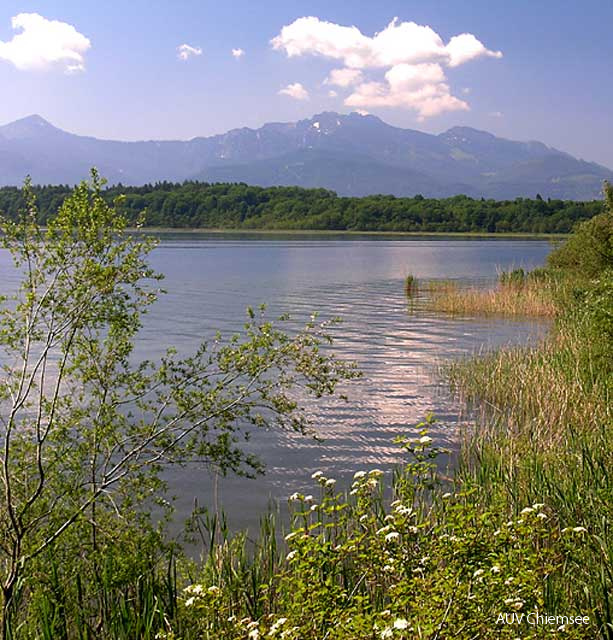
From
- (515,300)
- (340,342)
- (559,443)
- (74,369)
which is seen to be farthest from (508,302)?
(74,369)

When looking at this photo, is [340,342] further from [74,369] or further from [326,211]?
[326,211]

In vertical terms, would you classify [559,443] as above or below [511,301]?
below

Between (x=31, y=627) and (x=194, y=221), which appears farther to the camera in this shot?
(x=194, y=221)

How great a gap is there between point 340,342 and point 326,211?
491 feet

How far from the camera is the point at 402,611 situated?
201 inches

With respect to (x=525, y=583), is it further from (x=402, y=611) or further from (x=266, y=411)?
(x=266, y=411)

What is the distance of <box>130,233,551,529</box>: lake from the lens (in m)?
12.5

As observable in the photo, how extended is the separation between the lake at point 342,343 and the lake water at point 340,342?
35mm

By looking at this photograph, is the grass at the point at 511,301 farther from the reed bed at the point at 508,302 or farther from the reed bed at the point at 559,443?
the reed bed at the point at 559,443

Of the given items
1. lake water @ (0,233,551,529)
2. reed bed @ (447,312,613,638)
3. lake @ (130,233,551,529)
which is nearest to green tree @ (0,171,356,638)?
reed bed @ (447,312,613,638)

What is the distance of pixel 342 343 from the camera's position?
26719mm

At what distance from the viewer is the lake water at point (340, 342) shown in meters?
12.5

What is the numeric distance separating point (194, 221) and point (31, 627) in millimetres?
171691

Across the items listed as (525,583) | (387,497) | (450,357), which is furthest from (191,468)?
(450,357)
